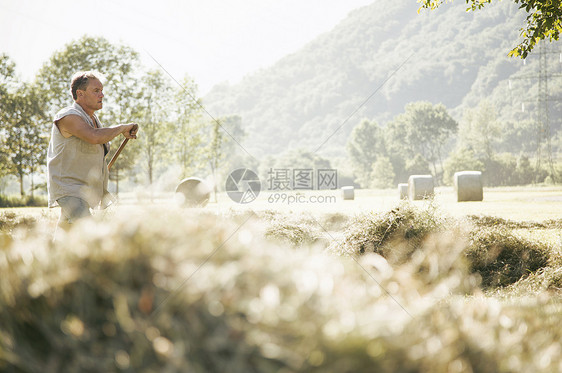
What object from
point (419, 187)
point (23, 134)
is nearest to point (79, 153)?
point (419, 187)

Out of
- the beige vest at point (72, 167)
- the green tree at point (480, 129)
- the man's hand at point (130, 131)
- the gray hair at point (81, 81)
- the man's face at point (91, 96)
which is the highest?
the green tree at point (480, 129)

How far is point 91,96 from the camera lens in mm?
3674

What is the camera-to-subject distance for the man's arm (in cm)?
330

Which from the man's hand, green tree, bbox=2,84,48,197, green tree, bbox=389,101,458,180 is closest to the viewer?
the man's hand

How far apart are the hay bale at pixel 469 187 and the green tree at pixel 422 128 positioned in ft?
177

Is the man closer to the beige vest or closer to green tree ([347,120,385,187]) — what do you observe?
the beige vest

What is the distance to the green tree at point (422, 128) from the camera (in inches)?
2977

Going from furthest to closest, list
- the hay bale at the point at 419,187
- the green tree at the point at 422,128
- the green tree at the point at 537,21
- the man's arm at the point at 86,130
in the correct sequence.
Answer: the green tree at the point at 422,128
the hay bale at the point at 419,187
the green tree at the point at 537,21
the man's arm at the point at 86,130

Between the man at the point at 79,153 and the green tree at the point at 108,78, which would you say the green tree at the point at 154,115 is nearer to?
the green tree at the point at 108,78

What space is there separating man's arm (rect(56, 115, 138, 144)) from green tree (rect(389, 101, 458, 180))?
74341 millimetres

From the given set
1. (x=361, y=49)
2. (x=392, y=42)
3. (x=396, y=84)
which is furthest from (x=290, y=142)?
(x=392, y=42)

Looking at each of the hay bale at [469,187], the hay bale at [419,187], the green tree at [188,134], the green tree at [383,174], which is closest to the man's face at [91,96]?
the hay bale at [469,187]

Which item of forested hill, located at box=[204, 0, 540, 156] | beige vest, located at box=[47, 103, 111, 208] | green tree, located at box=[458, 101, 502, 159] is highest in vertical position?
forested hill, located at box=[204, 0, 540, 156]

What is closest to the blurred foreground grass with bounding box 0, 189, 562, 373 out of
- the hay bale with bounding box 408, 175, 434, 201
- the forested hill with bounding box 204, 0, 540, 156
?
the hay bale with bounding box 408, 175, 434, 201
